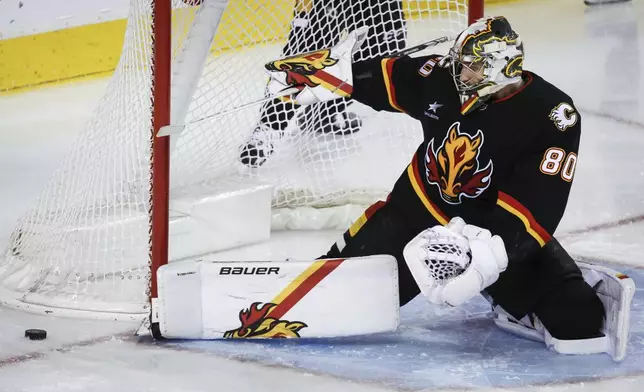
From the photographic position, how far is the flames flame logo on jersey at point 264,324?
2490 mm

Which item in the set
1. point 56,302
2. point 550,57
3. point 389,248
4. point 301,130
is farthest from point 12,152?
point 550,57

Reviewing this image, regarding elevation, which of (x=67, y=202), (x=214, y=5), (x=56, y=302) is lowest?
(x=56, y=302)

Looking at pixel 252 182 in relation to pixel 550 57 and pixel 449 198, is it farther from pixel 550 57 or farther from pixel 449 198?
pixel 550 57

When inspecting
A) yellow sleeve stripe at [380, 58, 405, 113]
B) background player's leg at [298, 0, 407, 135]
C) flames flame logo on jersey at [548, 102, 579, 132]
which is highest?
background player's leg at [298, 0, 407, 135]

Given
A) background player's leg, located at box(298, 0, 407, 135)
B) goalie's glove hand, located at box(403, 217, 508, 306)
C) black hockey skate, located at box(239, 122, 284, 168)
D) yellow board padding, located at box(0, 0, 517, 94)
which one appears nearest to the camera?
goalie's glove hand, located at box(403, 217, 508, 306)

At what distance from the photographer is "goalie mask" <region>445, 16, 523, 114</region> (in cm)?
232

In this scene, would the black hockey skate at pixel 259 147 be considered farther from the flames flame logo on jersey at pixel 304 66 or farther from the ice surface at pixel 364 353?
the flames flame logo on jersey at pixel 304 66

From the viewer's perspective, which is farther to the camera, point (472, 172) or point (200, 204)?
point (200, 204)

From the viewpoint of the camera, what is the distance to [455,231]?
7.43 feet

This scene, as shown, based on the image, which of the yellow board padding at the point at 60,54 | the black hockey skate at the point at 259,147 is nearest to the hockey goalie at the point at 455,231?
the black hockey skate at the point at 259,147

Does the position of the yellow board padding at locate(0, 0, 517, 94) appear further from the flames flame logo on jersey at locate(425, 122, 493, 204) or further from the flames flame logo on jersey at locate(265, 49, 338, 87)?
the flames flame logo on jersey at locate(425, 122, 493, 204)

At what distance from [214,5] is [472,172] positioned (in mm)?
891

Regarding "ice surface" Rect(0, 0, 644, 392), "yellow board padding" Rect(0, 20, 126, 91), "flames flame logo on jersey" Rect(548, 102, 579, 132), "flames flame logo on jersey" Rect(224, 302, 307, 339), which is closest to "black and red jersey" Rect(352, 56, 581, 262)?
"flames flame logo on jersey" Rect(548, 102, 579, 132)

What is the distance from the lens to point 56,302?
278 cm
